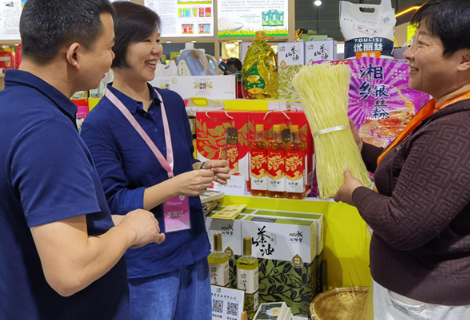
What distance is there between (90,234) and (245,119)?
143cm

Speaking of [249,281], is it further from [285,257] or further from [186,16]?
[186,16]

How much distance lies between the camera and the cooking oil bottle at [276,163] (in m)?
2.21

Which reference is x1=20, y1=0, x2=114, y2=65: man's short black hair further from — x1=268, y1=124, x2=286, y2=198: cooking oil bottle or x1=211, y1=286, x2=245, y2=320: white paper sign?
x1=211, y1=286, x2=245, y2=320: white paper sign

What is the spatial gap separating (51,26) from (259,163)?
1.44 meters

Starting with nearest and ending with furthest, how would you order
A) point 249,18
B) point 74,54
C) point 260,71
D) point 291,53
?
point 74,54 → point 260,71 → point 291,53 → point 249,18

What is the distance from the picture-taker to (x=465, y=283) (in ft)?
3.92

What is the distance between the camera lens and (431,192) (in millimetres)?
1104

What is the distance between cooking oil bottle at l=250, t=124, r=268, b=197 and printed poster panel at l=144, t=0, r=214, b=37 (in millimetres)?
2246

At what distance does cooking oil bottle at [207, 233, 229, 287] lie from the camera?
2.22 m

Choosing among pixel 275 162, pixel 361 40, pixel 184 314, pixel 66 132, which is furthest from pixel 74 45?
pixel 361 40

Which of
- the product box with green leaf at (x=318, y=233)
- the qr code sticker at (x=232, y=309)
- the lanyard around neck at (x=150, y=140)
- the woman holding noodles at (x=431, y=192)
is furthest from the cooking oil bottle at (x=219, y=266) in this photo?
the woman holding noodles at (x=431, y=192)

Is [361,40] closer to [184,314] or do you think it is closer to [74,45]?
[184,314]

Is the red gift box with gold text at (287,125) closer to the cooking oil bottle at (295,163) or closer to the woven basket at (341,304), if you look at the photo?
the cooking oil bottle at (295,163)

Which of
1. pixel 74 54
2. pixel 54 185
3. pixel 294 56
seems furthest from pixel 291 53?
pixel 54 185
